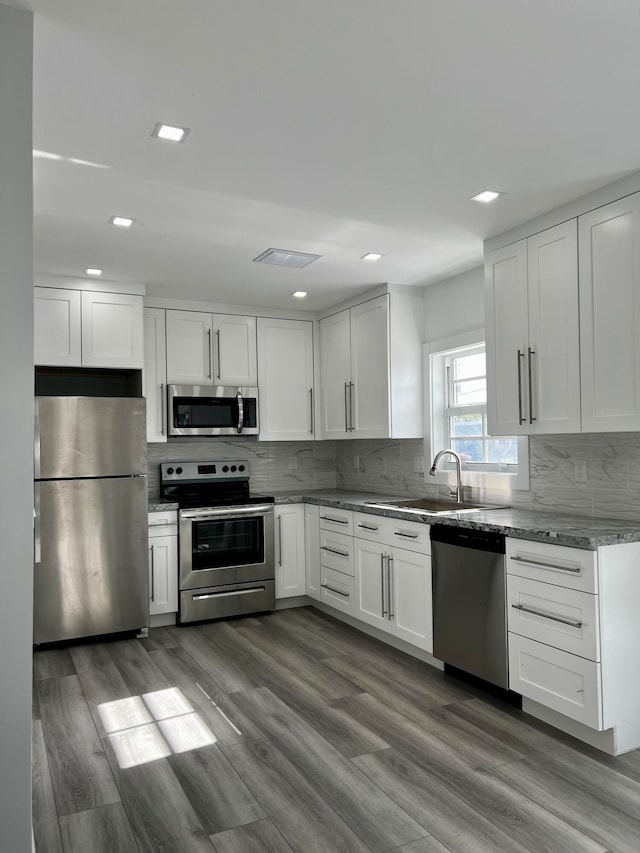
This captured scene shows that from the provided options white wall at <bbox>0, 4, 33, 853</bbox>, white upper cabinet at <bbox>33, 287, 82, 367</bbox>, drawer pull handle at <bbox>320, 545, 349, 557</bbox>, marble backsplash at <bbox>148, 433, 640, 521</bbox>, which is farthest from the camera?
drawer pull handle at <bbox>320, 545, 349, 557</bbox>

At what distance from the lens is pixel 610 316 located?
2877mm

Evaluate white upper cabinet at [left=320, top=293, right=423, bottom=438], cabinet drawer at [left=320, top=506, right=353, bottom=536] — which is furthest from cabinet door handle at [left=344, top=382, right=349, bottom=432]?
cabinet drawer at [left=320, top=506, right=353, bottom=536]

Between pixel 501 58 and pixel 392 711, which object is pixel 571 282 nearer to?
pixel 501 58

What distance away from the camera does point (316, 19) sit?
1729 mm

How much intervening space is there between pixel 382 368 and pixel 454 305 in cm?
66

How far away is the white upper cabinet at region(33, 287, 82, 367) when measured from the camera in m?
4.23

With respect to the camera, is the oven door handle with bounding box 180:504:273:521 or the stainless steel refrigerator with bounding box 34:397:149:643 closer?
the stainless steel refrigerator with bounding box 34:397:149:643

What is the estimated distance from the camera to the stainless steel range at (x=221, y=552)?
183 inches

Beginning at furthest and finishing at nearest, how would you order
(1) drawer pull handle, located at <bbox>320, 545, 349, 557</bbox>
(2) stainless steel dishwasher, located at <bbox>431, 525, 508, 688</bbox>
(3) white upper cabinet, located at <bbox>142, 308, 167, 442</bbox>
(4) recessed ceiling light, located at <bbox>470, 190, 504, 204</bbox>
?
(3) white upper cabinet, located at <bbox>142, 308, 167, 442</bbox> < (1) drawer pull handle, located at <bbox>320, 545, 349, 557</bbox> < (2) stainless steel dishwasher, located at <bbox>431, 525, 508, 688</bbox> < (4) recessed ceiling light, located at <bbox>470, 190, 504, 204</bbox>

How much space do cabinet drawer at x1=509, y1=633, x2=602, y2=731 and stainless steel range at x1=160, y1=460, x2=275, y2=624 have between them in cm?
231

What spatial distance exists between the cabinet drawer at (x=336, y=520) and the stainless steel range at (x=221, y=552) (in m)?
0.42

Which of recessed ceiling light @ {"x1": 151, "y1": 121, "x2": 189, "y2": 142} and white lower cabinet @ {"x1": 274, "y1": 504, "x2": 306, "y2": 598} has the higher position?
recessed ceiling light @ {"x1": 151, "y1": 121, "x2": 189, "y2": 142}

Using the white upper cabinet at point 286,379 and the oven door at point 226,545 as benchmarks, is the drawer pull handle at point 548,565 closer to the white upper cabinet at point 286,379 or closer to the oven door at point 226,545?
the oven door at point 226,545

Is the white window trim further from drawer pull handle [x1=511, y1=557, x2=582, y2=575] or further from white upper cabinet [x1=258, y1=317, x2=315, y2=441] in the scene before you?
white upper cabinet [x1=258, y1=317, x2=315, y2=441]
